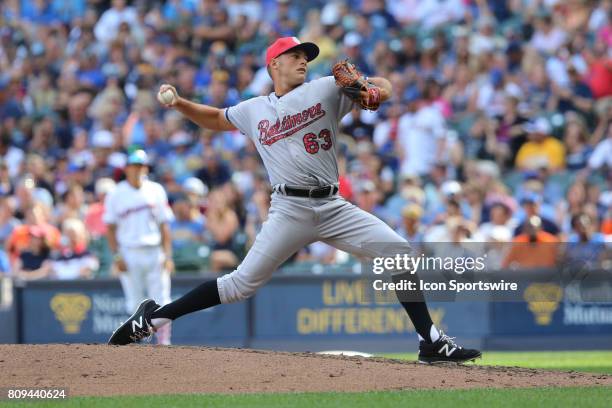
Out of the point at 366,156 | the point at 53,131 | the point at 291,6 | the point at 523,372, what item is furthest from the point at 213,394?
the point at 291,6

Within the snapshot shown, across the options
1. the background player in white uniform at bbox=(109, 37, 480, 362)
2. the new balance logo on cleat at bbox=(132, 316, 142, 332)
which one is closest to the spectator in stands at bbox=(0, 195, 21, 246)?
the new balance logo on cleat at bbox=(132, 316, 142, 332)

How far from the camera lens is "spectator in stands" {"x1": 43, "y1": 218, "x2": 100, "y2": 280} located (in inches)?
561

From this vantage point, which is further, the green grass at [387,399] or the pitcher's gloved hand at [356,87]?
the pitcher's gloved hand at [356,87]

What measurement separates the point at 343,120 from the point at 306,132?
28.2 ft

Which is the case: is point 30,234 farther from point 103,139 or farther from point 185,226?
point 103,139

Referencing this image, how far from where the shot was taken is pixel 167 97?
7801 millimetres

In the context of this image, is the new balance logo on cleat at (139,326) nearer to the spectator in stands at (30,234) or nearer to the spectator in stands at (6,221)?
the spectator in stands at (30,234)

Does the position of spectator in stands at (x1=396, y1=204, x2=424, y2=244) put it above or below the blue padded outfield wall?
above

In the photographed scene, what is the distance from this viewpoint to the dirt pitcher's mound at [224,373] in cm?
720

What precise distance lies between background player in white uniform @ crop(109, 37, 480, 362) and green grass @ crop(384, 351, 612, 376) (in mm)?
2782

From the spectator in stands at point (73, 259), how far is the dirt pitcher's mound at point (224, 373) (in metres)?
6.10

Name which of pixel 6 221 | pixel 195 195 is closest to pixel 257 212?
pixel 195 195

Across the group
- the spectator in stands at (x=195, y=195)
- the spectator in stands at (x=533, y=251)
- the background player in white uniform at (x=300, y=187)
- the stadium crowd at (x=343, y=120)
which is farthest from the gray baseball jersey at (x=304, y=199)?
the spectator in stands at (x=195, y=195)

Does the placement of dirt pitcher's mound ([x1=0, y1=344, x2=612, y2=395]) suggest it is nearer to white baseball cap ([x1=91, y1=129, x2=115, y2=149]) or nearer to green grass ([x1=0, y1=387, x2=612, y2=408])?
green grass ([x1=0, y1=387, x2=612, y2=408])
